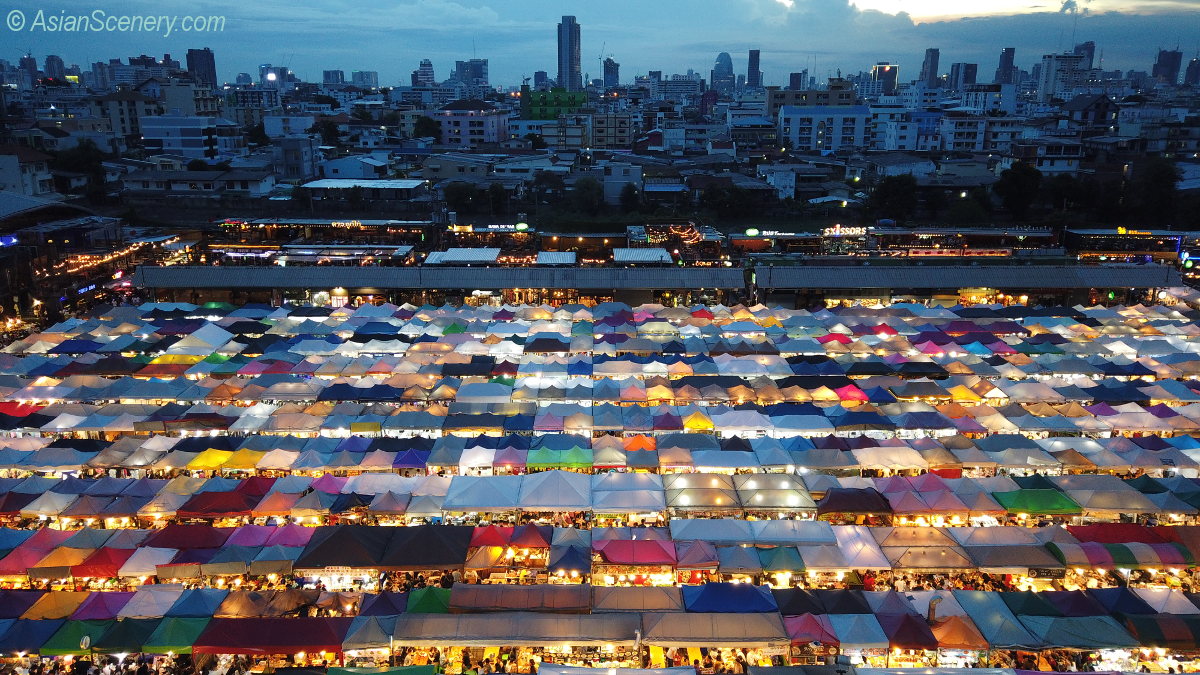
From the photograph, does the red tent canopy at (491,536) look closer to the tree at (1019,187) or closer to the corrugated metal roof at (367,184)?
the corrugated metal roof at (367,184)

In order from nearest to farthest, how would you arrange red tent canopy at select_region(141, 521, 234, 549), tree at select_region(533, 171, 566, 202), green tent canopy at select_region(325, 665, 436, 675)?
green tent canopy at select_region(325, 665, 436, 675) < red tent canopy at select_region(141, 521, 234, 549) < tree at select_region(533, 171, 566, 202)

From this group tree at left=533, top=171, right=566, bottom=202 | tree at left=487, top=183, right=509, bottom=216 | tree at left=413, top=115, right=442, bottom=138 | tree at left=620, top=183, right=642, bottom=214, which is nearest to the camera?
tree at left=487, top=183, right=509, bottom=216

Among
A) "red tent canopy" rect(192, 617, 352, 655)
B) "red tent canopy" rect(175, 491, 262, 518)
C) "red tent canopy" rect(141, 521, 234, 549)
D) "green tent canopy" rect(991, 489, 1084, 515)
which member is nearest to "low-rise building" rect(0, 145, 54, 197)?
"red tent canopy" rect(175, 491, 262, 518)

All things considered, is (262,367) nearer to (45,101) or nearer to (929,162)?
(929,162)

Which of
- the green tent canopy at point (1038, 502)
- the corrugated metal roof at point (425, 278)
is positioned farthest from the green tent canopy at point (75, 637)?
the corrugated metal roof at point (425, 278)

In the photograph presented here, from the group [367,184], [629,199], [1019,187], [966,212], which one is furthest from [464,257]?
[1019,187]

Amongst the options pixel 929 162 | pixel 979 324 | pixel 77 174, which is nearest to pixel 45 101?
pixel 77 174

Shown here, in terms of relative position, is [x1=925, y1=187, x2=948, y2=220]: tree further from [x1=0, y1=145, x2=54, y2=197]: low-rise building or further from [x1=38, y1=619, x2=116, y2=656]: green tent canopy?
[x1=0, y1=145, x2=54, y2=197]: low-rise building
